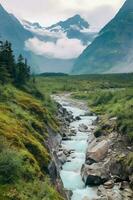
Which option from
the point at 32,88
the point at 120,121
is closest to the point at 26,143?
the point at 120,121

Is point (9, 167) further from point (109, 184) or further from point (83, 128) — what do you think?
point (83, 128)

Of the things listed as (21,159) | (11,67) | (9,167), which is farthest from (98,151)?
(11,67)

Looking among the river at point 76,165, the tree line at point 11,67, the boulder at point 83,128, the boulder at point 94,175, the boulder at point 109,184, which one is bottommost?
the boulder at point 83,128

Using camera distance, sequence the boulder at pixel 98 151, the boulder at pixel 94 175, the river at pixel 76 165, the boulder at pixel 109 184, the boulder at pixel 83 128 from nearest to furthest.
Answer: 1. the river at pixel 76 165
2. the boulder at pixel 109 184
3. the boulder at pixel 94 175
4. the boulder at pixel 98 151
5. the boulder at pixel 83 128

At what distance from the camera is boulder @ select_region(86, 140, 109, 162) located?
68000mm

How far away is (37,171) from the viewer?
1748 inches

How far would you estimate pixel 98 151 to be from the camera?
69.5m

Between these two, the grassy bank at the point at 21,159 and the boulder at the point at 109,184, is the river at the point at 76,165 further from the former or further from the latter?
the grassy bank at the point at 21,159

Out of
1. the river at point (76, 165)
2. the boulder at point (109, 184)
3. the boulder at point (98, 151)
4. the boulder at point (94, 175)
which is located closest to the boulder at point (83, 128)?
the river at point (76, 165)

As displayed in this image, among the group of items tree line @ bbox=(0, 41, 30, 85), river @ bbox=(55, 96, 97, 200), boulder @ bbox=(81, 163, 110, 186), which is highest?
tree line @ bbox=(0, 41, 30, 85)

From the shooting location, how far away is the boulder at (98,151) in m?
68.0

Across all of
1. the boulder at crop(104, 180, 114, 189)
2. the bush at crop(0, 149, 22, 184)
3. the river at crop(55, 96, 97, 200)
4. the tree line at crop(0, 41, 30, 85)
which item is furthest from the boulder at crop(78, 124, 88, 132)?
the bush at crop(0, 149, 22, 184)

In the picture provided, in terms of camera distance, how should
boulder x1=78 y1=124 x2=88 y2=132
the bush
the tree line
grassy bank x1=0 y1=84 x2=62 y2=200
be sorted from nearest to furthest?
grassy bank x1=0 y1=84 x2=62 y2=200, the bush, the tree line, boulder x1=78 y1=124 x2=88 y2=132

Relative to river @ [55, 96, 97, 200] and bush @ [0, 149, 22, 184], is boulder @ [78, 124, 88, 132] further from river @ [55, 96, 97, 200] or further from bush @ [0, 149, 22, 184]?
bush @ [0, 149, 22, 184]
